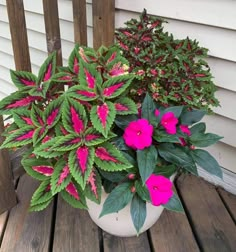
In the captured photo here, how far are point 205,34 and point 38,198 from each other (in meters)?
0.99

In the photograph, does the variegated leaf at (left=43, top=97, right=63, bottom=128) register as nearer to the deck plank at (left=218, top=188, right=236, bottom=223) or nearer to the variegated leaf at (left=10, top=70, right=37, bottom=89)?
the variegated leaf at (left=10, top=70, right=37, bottom=89)

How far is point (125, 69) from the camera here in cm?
117

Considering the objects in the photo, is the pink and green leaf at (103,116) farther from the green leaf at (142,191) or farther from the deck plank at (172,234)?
the deck plank at (172,234)

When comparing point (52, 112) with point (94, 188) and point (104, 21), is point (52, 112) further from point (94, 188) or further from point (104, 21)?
point (104, 21)

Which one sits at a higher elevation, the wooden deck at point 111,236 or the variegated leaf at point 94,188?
the variegated leaf at point 94,188

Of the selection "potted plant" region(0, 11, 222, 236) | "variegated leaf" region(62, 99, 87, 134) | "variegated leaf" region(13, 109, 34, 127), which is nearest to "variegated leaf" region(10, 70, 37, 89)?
"potted plant" region(0, 11, 222, 236)

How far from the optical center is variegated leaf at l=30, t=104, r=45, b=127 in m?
1.13

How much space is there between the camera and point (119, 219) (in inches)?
50.1

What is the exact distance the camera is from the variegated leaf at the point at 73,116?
1075 millimetres

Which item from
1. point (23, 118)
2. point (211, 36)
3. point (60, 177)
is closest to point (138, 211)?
point (60, 177)

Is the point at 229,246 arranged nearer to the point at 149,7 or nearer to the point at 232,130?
the point at 232,130

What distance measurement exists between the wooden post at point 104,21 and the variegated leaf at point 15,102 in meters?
0.65

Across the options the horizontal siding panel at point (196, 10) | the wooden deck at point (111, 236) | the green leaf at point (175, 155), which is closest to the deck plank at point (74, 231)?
the wooden deck at point (111, 236)

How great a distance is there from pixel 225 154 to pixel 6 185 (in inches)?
43.2
